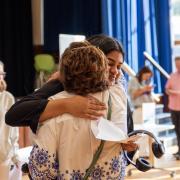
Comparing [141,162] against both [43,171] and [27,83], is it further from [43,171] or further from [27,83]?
[27,83]

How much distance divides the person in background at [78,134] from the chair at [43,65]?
6.59 m

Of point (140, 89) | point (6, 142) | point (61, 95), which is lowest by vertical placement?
Result: point (6, 142)

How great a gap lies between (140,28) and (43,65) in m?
1.86

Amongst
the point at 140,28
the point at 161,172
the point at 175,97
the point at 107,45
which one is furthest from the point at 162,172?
the point at 107,45

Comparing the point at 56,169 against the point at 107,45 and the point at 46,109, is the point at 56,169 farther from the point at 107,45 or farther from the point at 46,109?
the point at 107,45

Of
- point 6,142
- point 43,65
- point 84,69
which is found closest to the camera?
point 84,69

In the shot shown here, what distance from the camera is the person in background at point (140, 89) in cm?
643

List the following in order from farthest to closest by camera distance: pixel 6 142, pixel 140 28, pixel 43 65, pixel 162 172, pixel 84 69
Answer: pixel 43 65 → pixel 140 28 → pixel 162 172 → pixel 6 142 → pixel 84 69

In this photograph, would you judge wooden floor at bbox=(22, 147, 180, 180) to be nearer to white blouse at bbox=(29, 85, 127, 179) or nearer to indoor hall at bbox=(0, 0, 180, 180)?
indoor hall at bbox=(0, 0, 180, 180)

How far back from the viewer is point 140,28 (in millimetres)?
7980

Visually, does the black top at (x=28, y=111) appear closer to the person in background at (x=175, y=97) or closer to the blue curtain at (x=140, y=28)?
the person in background at (x=175, y=97)

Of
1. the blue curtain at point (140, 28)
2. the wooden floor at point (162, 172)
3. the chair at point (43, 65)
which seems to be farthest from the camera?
the chair at point (43, 65)

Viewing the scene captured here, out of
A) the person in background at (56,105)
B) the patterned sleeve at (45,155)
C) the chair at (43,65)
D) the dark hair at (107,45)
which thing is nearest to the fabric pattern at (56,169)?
the patterned sleeve at (45,155)

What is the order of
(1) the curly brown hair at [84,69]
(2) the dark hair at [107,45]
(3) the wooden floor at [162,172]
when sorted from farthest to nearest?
(3) the wooden floor at [162,172], (2) the dark hair at [107,45], (1) the curly brown hair at [84,69]
